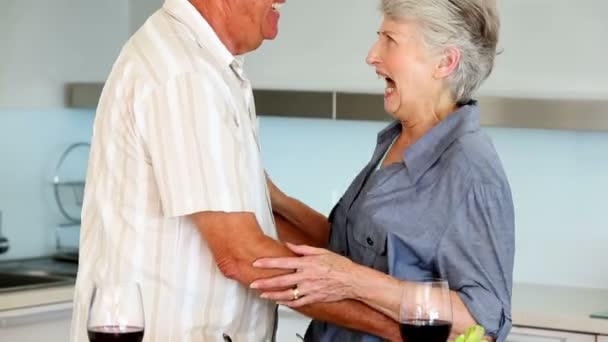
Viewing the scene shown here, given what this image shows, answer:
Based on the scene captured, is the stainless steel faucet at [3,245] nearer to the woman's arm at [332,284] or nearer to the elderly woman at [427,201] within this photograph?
the elderly woman at [427,201]

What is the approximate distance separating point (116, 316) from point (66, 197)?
105 inches

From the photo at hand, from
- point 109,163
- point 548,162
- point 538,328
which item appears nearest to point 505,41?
point 548,162

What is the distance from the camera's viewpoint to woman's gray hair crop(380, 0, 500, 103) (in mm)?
2059

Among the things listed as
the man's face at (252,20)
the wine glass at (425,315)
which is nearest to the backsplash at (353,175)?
the man's face at (252,20)

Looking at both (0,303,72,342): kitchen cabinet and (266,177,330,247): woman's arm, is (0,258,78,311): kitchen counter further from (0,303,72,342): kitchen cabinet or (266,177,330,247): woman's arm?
(266,177,330,247): woman's arm

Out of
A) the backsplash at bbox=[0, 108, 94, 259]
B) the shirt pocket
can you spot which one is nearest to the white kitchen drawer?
the backsplash at bbox=[0, 108, 94, 259]

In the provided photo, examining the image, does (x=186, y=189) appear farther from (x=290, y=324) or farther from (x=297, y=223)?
(x=290, y=324)

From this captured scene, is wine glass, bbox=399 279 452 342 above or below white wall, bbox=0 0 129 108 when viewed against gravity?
below

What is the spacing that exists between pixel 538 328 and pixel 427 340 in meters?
1.61

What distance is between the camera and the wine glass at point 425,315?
1588 millimetres

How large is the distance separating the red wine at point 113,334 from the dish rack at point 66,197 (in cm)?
256

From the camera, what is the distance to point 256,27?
2135 millimetres

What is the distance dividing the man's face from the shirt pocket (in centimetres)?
40

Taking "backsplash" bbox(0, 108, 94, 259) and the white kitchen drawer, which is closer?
the white kitchen drawer
